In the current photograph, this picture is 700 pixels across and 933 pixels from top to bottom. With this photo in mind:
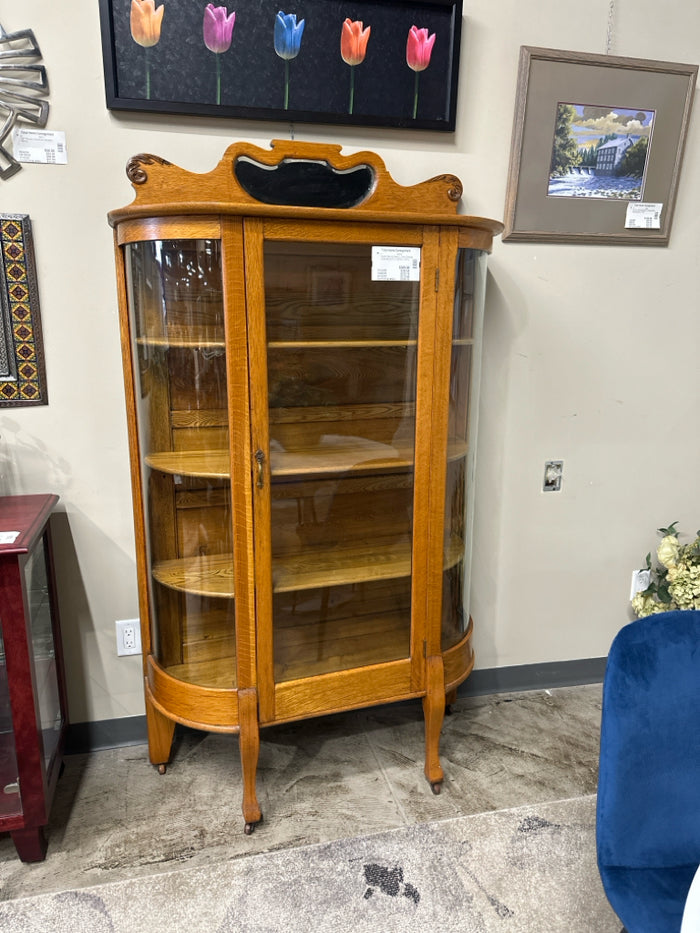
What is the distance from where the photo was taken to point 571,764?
2.00m

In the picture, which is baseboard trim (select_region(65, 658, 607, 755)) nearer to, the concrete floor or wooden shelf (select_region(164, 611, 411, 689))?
the concrete floor

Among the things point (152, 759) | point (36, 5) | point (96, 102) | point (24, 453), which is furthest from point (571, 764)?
point (36, 5)

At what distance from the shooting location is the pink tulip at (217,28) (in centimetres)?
165

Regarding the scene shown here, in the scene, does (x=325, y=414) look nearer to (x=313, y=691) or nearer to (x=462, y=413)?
(x=462, y=413)

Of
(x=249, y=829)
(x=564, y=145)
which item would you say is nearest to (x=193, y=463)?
(x=249, y=829)

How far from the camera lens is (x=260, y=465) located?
1582 millimetres

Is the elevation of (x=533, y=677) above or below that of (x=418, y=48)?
below

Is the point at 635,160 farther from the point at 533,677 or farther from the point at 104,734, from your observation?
the point at 104,734

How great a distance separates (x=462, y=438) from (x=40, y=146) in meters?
1.38

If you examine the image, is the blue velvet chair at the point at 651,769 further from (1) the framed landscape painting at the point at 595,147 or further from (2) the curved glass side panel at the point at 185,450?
(1) the framed landscape painting at the point at 595,147

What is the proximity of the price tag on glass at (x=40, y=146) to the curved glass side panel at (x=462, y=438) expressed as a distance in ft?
3.57

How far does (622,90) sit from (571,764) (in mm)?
2100

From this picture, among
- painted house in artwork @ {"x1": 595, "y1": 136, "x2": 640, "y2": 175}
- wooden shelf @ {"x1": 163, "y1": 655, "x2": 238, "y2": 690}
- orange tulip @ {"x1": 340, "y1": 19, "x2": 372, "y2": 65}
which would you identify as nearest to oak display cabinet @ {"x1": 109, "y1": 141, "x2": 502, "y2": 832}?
wooden shelf @ {"x1": 163, "y1": 655, "x2": 238, "y2": 690}

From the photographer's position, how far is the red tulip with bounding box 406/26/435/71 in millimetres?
1776
